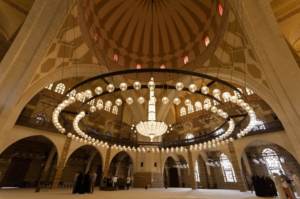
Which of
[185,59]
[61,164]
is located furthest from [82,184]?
[185,59]

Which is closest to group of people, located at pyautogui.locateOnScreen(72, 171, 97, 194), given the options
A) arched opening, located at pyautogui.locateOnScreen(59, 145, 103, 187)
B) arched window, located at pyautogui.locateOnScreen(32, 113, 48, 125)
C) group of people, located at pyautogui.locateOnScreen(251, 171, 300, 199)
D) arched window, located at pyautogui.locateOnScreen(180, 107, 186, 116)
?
arched window, located at pyautogui.locateOnScreen(32, 113, 48, 125)

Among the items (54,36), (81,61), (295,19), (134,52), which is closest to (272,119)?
(295,19)

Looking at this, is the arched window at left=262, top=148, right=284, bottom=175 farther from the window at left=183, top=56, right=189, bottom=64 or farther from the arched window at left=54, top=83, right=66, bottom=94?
the arched window at left=54, top=83, right=66, bottom=94

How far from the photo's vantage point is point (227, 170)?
1425cm

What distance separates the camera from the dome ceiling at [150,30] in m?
9.37

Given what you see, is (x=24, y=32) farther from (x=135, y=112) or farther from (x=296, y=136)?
(x=296, y=136)

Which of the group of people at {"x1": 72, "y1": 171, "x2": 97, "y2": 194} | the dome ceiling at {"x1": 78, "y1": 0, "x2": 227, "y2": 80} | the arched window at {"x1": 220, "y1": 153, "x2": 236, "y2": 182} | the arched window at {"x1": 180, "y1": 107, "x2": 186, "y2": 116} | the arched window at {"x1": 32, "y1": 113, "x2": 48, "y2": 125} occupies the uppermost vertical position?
the dome ceiling at {"x1": 78, "y1": 0, "x2": 227, "y2": 80}

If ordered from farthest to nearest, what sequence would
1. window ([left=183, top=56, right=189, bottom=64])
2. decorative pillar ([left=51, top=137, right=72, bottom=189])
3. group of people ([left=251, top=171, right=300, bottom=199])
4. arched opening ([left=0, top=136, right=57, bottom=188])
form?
arched opening ([left=0, top=136, right=57, bottom=188]), window ([left=183, top=56, right=189, bottom=64]), decorative pillar ([left=51, top=137, right=72, bottom=189]), group of people ([left=251, top=171, right=300, bottom=199])

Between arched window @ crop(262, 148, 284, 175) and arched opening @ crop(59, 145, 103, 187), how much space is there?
16.3m

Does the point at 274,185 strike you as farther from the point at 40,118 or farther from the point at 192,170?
the point at 40,118

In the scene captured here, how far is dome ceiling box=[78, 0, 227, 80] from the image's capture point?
369 inches

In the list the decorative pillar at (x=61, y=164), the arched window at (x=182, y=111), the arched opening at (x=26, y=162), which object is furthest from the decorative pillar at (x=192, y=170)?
the arched opening at (x=26, y=162)

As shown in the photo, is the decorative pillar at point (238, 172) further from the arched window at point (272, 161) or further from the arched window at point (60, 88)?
the arched window at point (60, 88)

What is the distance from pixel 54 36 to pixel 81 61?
2.35 meters
